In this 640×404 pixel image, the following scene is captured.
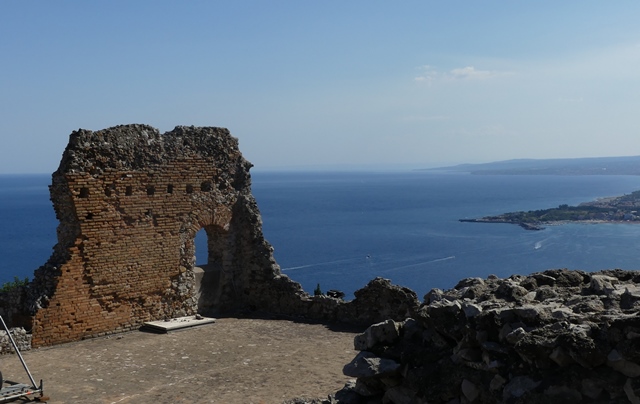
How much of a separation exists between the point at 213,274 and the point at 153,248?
72.5 inches

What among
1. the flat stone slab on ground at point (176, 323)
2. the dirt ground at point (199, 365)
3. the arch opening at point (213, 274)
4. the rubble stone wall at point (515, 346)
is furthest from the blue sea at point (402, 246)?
the rubble stone wall at point (515, 346)

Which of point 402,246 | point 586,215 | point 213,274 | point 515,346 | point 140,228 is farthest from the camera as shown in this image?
point 586,215

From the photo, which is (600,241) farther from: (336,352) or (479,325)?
(479,325)

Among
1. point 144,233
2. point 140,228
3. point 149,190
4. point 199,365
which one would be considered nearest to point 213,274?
point 144,233

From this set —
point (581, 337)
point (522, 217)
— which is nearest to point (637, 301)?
point (581, 337)

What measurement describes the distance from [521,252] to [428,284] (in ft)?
68.0

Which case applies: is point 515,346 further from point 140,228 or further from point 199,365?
point 140,228

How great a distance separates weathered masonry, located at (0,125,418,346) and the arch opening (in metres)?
0.02

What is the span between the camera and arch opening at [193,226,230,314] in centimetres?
1500

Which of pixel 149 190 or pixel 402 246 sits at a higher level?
pixel 149 190

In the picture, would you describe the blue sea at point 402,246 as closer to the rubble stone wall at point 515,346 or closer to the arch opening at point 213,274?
the arch opening at point 213,274

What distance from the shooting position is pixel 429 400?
6.37 m

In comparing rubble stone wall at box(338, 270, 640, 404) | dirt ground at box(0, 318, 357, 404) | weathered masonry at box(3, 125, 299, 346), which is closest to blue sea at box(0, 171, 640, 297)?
weathered masonry at box(3, 125, 299, 346)

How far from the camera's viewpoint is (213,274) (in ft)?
50.1
